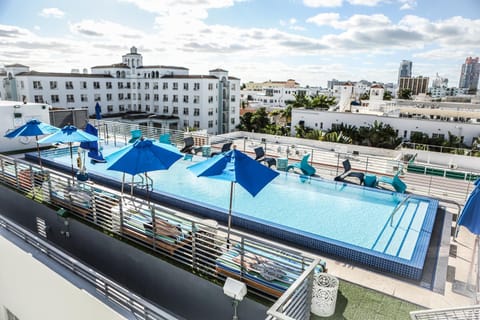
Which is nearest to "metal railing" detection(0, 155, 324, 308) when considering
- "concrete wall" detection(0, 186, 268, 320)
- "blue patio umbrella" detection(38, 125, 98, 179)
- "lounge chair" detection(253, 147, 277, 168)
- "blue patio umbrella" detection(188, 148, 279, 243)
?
"concrete wall" detection(0, 186, 268, 320)

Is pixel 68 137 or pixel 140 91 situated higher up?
pixel 140 91

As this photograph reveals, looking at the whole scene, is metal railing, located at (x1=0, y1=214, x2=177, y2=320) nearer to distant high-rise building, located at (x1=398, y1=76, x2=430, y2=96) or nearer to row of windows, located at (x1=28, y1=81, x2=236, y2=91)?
row of windows, located at (x1=28, y1=81, x2=236, y2=91)

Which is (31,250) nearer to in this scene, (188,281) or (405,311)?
(188,281)

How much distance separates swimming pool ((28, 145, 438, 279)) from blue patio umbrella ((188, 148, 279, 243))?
2.00 m

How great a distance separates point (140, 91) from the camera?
4638cm

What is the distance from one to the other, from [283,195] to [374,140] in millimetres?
24531

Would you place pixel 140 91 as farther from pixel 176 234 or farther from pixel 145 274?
pixel 176 234

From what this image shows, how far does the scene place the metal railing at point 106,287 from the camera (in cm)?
359

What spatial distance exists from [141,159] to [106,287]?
80.9 inches

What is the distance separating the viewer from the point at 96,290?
14.4 ft

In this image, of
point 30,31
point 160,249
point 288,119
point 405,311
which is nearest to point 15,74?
point 30,31

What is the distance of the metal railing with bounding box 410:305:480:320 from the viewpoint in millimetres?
2783

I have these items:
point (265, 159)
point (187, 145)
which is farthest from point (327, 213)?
point (187, 145)

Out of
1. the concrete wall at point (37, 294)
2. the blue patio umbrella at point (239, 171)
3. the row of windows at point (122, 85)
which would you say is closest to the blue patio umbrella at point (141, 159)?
the blue patio umbrella at point (239, 171)
